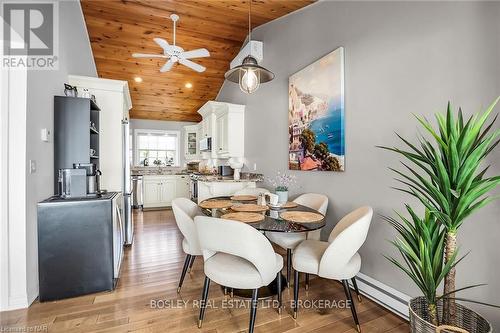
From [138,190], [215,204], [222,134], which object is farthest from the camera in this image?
[138,190]

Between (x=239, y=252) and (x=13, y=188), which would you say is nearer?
(x=239, y=252)

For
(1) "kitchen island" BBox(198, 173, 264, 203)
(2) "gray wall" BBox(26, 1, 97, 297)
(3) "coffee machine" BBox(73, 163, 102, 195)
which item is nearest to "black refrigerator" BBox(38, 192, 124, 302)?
(2) "gray wall" BBox(26, 1, 97, 297)

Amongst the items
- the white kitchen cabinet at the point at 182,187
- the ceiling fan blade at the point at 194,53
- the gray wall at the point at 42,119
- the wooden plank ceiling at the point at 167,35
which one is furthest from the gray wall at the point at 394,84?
the white kitchen cabinet at the point at 182,187

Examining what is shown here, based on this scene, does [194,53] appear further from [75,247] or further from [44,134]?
[75,247]

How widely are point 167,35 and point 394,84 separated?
3.73 m

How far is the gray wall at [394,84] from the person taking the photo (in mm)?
1498

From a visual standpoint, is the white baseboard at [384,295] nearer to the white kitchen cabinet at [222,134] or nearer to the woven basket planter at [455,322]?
the woven basket planter at [455,322]

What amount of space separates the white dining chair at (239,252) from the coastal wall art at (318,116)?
1350 millimetres

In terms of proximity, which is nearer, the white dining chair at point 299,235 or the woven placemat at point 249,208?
the woven placemat at point 249,208

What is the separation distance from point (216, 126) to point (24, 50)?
11.7ft

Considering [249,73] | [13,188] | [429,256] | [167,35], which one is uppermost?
[167,35]

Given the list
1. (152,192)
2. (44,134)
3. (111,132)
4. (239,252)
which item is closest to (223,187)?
(111,132)

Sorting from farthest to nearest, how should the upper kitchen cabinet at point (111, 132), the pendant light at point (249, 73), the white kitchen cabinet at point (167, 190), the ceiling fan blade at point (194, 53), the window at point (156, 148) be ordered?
the window at point (156, 148) < the white kitchen cabinet at point (167, 190) < the ceiling fan blade at point (194, 53) < the upper kitchen cabinet at point (111, 132) < the pendant light at point (249, 73)

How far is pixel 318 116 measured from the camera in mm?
2830
